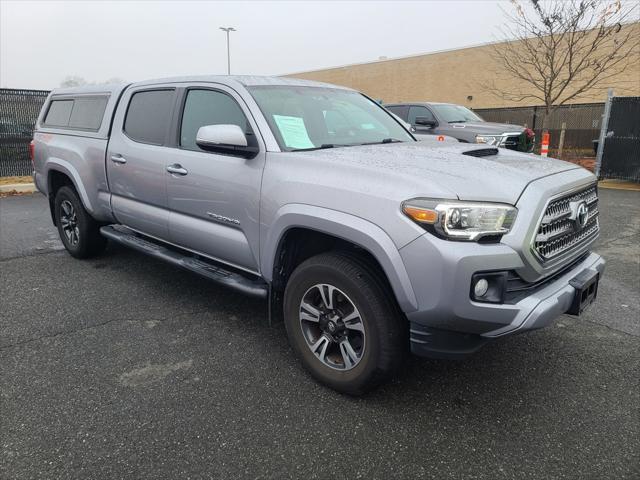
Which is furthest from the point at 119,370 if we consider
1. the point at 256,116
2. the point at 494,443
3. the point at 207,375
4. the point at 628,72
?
the point at 628,72

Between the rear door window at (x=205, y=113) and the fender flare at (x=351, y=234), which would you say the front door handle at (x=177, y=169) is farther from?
the fender flare at (x=351, y=234)

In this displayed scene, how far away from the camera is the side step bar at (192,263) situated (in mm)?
3217

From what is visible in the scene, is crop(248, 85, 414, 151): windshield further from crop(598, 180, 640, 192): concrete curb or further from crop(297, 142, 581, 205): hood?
crop(598, 180, 640, 192): concrete curb

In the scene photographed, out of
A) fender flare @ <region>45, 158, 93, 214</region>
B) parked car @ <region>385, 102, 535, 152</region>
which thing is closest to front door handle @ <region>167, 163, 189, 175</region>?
fender flare @ <region>45, 158, 93, 214</region>

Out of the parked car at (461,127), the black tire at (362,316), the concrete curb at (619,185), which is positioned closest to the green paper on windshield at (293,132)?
the black tire at (362,316)

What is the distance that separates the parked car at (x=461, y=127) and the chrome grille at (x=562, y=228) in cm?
688

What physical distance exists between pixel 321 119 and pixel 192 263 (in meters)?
1.48

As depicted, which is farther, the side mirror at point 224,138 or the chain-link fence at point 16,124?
the chain-link fence at point 16,124

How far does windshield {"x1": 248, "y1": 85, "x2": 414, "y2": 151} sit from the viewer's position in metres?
3.21

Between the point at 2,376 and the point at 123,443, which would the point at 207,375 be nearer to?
the point at 123,443

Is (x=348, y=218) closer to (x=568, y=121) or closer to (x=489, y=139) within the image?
(x=489, y=139)

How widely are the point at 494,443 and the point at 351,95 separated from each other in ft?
9.64

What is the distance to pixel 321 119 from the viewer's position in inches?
138

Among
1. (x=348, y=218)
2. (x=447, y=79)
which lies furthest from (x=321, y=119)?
(x=447, y=79)
